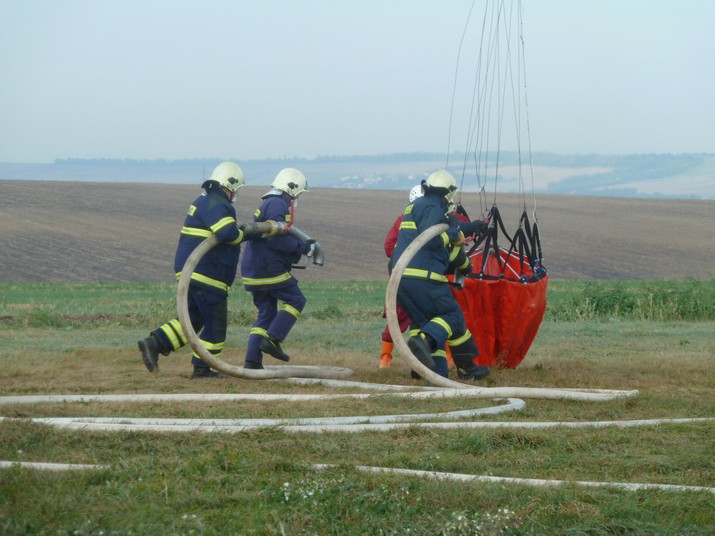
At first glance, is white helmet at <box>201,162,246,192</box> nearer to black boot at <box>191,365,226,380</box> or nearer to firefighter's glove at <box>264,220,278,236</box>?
firefighter's glove at <box>264,220,278,236</box>

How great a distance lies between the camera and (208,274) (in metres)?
9.53

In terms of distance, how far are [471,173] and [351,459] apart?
138575 mm

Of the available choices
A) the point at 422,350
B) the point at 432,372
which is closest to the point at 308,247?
the point at 422,350

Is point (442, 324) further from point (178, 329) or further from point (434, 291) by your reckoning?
point (178, 329)

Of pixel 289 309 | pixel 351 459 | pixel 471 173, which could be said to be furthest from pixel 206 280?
pixel 471 173

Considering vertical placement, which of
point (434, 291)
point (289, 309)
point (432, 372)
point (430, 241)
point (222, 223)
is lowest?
point (432, 372)

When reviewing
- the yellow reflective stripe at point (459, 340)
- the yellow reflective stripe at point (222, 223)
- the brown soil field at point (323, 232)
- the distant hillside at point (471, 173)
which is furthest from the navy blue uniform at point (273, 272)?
the distant hillside at point (471, 173)

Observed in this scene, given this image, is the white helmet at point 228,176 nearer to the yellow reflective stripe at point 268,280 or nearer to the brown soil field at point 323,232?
the yellow reflective stripe at point 268,280

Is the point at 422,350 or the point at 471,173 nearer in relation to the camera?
the point at 422,350

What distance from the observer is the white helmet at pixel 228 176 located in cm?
965

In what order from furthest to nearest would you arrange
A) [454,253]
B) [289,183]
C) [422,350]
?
1. [289,183]
2. [454,253]
3. [422,350]

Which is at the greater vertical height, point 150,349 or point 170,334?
point 170,334

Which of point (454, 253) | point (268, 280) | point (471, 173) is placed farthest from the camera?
point (471, 173)

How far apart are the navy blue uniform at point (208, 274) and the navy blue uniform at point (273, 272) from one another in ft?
0.82
